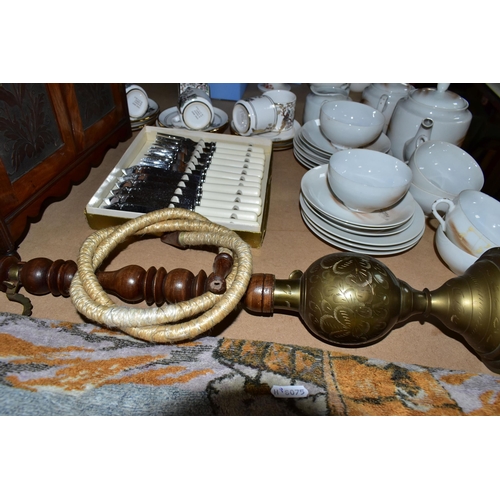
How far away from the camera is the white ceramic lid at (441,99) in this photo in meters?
1.00

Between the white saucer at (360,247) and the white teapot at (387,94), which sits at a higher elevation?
the white teapot at (387,94)

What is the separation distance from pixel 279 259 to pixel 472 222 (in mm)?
423

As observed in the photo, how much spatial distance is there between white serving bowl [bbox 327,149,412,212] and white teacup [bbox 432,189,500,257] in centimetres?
11

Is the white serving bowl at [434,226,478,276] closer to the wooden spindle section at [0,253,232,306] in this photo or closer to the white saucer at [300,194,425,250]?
the white saucer at [300,194,425,250]

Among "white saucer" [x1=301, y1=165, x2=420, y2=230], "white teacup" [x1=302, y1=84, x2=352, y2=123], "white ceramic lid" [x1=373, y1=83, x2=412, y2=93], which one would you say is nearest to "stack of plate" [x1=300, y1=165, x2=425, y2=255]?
"white saucer" [x1=301, y1=165, x2=420, y2=230]

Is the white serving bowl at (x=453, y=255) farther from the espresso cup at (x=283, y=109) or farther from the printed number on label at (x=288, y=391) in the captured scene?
the espresso cup at (x=283, y=109)

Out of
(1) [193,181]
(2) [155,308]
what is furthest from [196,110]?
(2) [155,308]

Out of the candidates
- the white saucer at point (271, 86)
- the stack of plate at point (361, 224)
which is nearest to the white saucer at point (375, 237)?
the stack of plate at point (361, 224)

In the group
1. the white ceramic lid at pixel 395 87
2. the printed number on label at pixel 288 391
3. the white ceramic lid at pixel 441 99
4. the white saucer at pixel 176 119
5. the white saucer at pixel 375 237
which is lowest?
the printed number on label at pixel 288 391

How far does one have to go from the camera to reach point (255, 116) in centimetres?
116

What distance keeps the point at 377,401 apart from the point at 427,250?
1.52ft

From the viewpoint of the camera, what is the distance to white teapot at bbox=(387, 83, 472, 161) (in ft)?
3.26

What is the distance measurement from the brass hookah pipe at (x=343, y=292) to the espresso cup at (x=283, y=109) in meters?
0.73

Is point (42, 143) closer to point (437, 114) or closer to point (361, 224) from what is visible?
point (361, 224)
